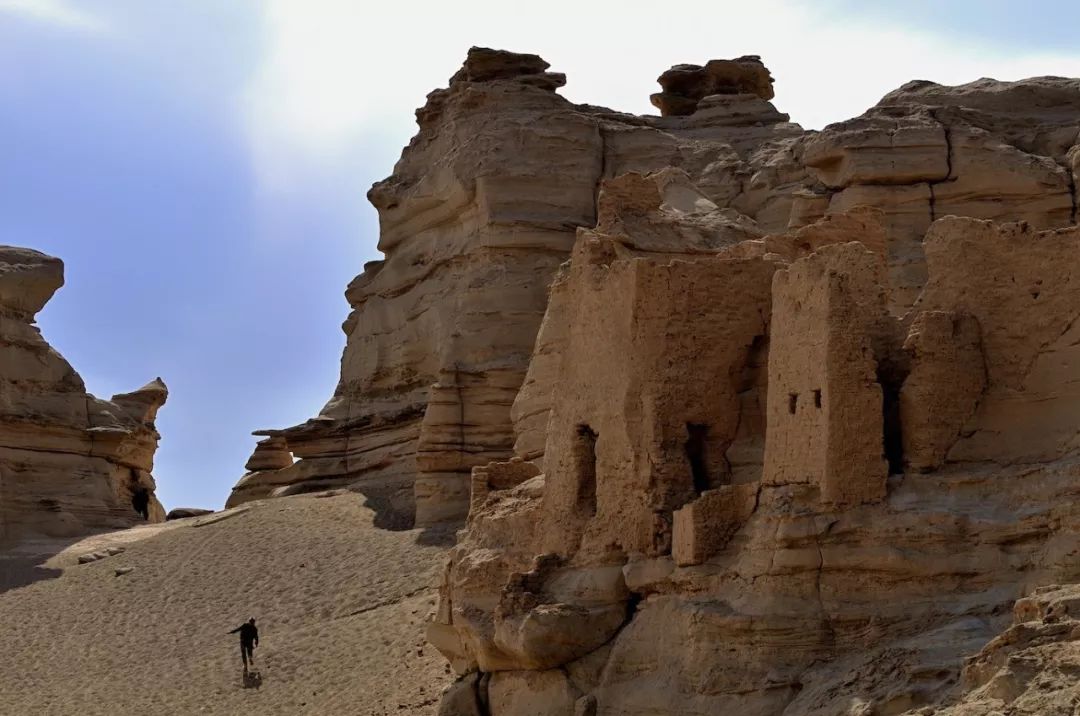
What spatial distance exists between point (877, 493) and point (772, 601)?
152 cm

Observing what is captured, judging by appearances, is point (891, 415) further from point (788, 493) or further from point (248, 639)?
point (248, 639)

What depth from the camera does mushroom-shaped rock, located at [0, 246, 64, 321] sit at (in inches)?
1950

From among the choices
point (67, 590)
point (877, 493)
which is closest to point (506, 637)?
point (877, 493)

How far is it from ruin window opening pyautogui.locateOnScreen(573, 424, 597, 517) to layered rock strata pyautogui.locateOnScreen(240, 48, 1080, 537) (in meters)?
6.27

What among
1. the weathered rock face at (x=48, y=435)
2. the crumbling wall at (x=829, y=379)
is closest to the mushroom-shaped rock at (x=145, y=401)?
the weathered rock face at (x=48, y=435)

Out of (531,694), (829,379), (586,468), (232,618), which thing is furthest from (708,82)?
(829,379)

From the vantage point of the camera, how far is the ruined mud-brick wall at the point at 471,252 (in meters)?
40.8

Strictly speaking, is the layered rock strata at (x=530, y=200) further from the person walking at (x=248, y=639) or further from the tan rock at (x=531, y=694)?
the tan rock at (x=531, y=694)

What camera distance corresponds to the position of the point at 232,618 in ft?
121

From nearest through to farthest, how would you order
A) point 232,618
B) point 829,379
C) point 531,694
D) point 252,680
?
1. point 829,379
2. point 531,694
3. point 252,680
4. point 232,618

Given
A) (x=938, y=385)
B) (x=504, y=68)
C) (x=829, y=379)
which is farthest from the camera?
(x=504, y=68)

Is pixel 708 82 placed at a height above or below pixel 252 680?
above

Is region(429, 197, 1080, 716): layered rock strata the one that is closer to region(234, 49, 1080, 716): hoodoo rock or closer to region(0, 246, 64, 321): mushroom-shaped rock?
region(234, 49, 1080, 716): hoodoo rock

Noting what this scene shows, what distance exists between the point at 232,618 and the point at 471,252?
408 inches
